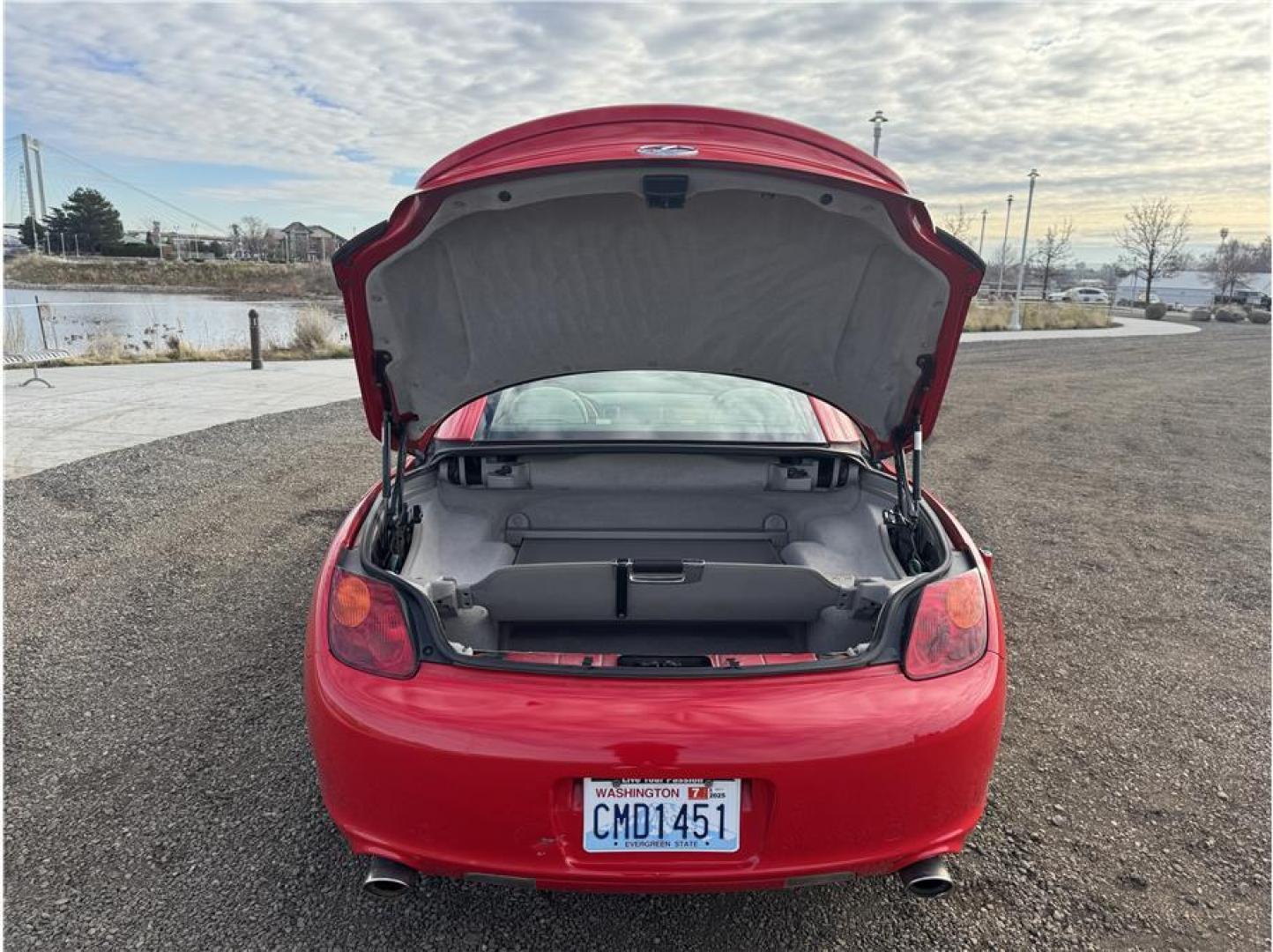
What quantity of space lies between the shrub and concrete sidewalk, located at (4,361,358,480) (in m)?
1.84

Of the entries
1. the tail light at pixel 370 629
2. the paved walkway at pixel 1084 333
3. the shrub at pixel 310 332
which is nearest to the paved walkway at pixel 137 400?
the shrub at pixel 310 332

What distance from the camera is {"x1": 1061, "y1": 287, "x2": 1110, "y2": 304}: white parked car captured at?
163ft

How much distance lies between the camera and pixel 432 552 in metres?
2.78

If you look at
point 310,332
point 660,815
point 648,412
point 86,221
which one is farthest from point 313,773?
point 86,221

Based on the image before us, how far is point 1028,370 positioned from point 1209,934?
567 inches

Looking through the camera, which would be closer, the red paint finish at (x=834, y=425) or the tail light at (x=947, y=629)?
the tail light at (x=947, y=629)

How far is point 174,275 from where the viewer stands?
47031 millimetres

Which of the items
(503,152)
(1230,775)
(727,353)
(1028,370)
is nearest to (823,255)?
(727,353)

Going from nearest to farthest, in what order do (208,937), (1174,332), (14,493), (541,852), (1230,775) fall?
(541,852) → (208,937) → (1230,775) → (14,493) → (1174,332)

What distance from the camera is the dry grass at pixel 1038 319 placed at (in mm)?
28094

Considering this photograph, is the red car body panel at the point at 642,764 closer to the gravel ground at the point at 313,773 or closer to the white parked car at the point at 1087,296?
the gravel ground at the point at 313,773

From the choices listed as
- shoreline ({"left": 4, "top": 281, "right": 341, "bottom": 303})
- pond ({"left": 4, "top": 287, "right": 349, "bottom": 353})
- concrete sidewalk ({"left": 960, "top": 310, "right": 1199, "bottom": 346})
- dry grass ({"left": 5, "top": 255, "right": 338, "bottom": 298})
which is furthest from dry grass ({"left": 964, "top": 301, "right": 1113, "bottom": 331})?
dry grass ({"left": 5, "top": 255, "right": 338, "bottom": 298})

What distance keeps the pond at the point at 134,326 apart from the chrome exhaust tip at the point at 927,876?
15.1m

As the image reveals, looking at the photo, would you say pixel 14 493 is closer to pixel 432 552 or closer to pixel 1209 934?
pixel 432 552
